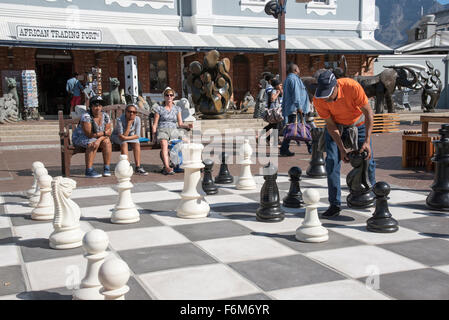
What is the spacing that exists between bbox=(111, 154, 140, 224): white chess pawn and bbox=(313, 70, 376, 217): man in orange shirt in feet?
5.80

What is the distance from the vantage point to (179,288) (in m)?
2.92

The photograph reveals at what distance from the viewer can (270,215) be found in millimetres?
4473

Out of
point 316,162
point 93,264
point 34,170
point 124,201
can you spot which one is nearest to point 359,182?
point 316,162

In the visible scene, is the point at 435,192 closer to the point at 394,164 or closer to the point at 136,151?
the point at 394,164

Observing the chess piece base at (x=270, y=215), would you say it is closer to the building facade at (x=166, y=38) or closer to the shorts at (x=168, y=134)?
the shorts at (x=168, y=134)

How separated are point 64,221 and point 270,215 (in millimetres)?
1751

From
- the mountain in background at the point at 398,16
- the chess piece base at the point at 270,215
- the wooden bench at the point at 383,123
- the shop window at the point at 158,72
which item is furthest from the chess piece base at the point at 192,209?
the mountain in background at the point at 398,16

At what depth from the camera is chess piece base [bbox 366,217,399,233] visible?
405 centimetres

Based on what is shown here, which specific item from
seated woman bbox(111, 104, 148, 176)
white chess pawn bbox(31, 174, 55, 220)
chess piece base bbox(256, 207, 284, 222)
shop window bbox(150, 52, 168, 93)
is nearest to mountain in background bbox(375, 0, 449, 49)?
shop window bbox(150, 52, 168, 93)

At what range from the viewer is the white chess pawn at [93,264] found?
260cm

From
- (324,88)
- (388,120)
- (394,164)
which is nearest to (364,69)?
(388,120)

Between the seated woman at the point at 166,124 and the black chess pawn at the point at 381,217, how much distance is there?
3.81 metres

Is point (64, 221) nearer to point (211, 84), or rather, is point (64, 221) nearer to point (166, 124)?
point (166, 124)

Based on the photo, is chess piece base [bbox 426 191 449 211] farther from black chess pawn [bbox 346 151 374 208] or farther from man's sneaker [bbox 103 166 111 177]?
man's sneaker [bbox 103 166 111 177]
